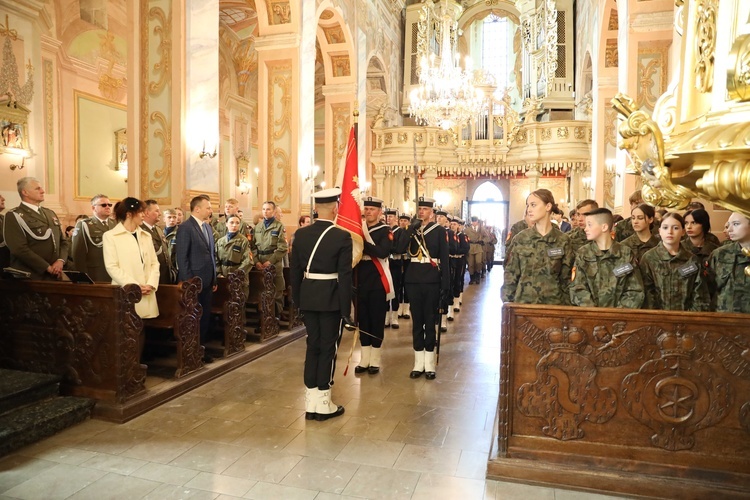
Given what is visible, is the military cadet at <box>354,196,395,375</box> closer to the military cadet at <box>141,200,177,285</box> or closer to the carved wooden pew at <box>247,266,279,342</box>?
the carved wooden pew at <box>247,266,279,342</box>

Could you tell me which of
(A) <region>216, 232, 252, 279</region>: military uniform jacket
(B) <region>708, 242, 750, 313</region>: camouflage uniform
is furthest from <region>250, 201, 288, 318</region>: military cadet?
(B) <region>708, 242, 750, 313</region>: camouflage uniform

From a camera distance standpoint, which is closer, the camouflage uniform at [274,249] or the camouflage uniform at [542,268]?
the camouflage uniform at [542,268]

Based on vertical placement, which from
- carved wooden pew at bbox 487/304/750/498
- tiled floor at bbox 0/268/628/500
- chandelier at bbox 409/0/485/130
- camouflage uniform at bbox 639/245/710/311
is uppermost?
chandelier at bbox 409/0/485/130

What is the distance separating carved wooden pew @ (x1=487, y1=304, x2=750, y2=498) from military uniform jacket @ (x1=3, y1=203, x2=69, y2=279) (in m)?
4.05

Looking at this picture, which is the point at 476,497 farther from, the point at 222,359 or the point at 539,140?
the point at 539,140

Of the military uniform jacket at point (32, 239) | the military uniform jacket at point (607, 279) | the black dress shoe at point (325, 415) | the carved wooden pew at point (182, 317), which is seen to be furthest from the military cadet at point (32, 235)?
the military uniform jacket at point (607, 279)

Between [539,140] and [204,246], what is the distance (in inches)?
591

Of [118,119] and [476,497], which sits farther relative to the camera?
[118,119]

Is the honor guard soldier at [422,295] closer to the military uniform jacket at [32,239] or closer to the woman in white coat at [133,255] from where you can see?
the woman in white coat at [133,255]

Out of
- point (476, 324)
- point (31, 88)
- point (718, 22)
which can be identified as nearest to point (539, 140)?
point (476, 324)

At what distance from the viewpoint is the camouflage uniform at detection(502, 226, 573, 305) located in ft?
12.1

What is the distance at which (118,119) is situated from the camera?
1175 centimetres

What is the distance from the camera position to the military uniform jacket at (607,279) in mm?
3303

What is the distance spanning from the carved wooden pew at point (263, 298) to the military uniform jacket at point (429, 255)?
1785 millimetres
